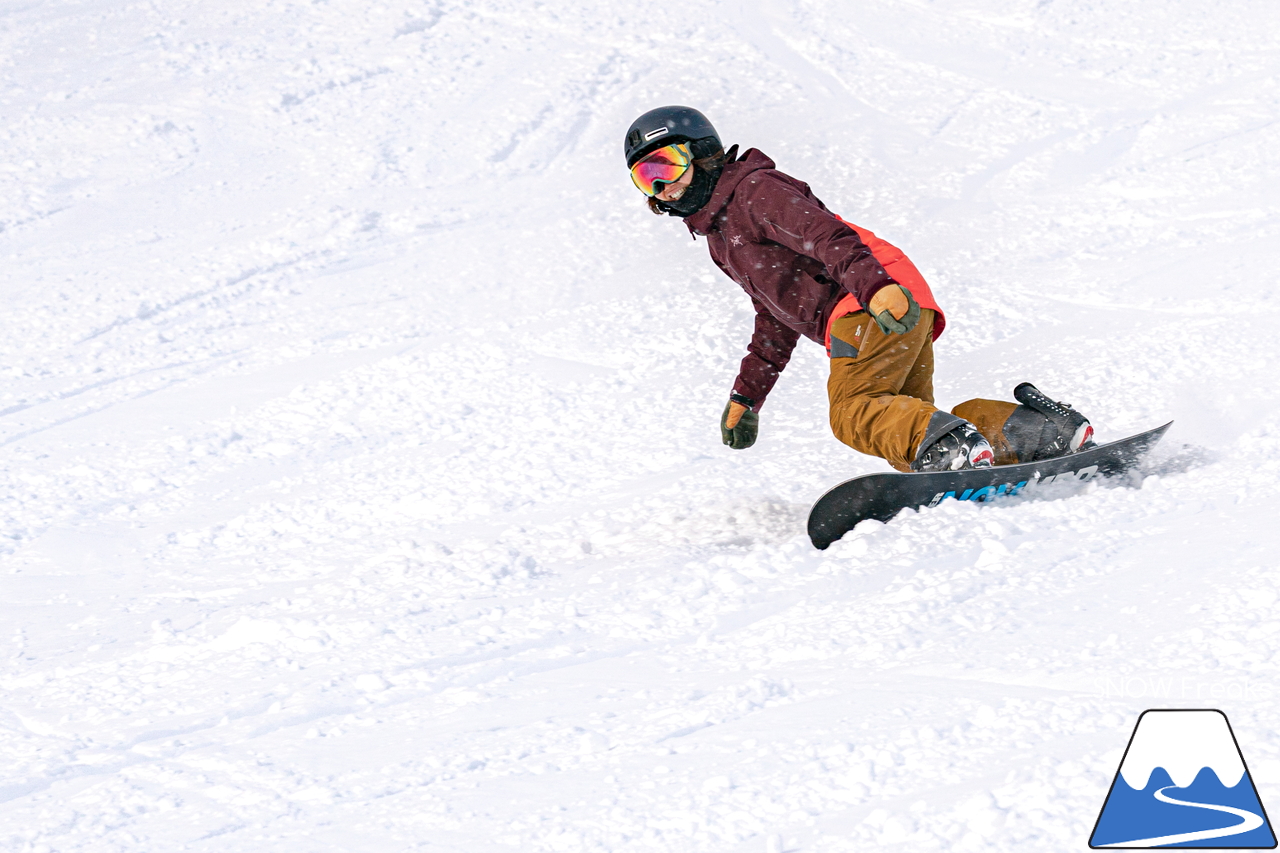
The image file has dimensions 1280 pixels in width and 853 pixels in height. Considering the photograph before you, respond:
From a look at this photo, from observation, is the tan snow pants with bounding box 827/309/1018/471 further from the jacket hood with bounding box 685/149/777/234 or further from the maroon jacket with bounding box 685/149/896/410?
the jacket hood with bounding box 685/149/777/234

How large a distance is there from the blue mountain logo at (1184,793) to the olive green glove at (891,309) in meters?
1.32

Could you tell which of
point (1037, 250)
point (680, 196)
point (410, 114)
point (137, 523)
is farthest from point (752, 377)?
point (410, 114)

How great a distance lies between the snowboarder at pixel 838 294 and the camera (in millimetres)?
3338

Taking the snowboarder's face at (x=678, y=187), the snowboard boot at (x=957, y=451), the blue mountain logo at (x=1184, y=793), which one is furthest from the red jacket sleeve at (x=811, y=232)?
the blue mountain logo at (x=1184, y=793)

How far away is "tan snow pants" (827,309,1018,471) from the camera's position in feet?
11.1

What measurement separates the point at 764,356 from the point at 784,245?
60 cm

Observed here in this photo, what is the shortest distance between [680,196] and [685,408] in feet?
4.91

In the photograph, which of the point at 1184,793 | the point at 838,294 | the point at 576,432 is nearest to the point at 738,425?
the point at 838,294

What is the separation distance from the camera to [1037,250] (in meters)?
6.38

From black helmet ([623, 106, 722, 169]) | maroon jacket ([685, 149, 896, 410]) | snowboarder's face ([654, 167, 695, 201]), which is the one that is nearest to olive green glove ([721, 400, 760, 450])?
maroon jacket ([685, 149, 896, 410])

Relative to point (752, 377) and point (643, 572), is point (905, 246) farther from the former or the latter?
point (643, 572)

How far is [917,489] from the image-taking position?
129 inches

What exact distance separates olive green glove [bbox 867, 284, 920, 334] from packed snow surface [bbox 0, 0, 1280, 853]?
557mm

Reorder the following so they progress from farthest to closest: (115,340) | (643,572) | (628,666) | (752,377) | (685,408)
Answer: (115,340) → (685,408) → (752,377) → (643,572) → (628,666)
